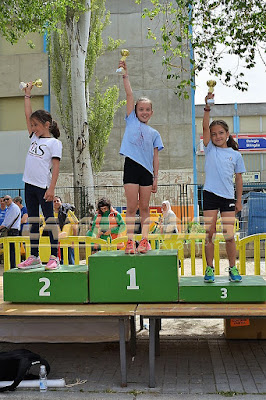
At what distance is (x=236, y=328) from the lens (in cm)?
648

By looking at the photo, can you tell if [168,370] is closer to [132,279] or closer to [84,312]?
[132,279]

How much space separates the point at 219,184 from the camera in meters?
5.46

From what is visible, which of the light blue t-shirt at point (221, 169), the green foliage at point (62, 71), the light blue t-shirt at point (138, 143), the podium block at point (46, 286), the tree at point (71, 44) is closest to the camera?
the podium block at point (46, 286)

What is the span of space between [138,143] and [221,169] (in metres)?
0.91

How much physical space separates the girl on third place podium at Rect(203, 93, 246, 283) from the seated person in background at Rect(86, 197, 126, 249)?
11.4 feet

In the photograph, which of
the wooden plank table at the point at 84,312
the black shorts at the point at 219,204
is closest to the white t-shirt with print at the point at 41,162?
the wooden plank table at the point at 84,312

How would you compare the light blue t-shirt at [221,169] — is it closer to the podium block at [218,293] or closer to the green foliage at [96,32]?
the podium block at [218,293]

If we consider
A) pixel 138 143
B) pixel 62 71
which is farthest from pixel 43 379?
pixel 62 71

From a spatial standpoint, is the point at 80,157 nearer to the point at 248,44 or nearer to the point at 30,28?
the point at 30,28

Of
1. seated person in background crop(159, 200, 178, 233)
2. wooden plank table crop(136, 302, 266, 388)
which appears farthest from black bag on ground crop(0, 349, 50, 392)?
seated person in background crop(159, 200, 178, 233)

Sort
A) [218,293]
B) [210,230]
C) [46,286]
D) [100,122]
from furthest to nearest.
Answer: [100,122] < [210,230] < [46,286] < [218,293]

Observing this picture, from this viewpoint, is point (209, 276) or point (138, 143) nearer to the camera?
point (209, 276)

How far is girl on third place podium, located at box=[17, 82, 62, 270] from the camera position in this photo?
557 cm

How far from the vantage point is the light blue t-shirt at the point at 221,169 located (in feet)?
17.9
